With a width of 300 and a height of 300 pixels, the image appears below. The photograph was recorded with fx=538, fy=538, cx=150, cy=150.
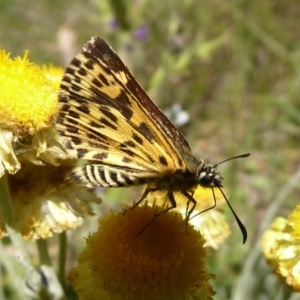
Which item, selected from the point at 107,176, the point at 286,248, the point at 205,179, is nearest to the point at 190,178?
the point at 205,179

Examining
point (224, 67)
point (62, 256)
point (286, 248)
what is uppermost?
point (224, 67)

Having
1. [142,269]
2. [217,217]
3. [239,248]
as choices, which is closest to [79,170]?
[142,269]

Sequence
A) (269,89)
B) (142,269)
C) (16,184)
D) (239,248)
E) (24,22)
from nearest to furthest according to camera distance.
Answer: (142,269), (16,184), (239,248), (269,89), (24,22)

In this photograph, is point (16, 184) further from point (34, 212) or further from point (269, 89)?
point (269, 89)

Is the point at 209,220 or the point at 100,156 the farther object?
the point at 209,220

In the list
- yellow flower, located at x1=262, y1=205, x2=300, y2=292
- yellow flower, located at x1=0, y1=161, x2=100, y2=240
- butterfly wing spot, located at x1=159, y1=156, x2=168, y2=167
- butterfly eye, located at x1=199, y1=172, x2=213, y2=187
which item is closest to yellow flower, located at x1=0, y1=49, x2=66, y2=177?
yellow flower, located at x1=0, y1=161, x2=100, y2=240

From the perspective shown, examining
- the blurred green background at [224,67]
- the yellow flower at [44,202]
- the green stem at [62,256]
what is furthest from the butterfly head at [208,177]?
the blurred green background at [224,67]

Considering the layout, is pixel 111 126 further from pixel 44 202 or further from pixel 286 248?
pixel 286 248
